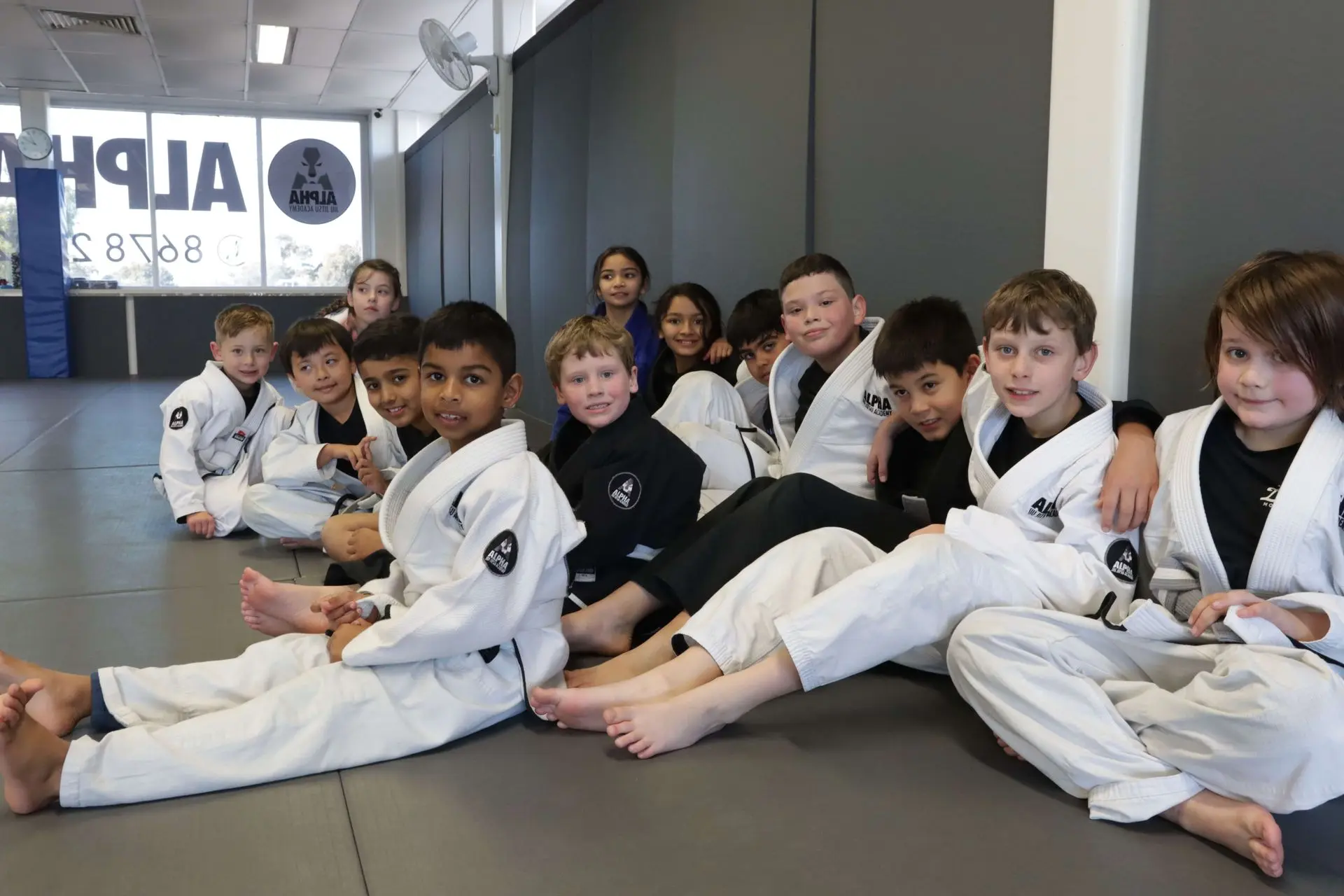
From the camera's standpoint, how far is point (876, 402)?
8.73 ft

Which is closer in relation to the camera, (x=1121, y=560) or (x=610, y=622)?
(x=1121, y=560)

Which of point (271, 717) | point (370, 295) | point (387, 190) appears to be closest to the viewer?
point (271, 717)

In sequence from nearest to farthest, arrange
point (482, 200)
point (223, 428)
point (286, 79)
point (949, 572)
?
1. point (949, 572)
2. point (223, 428)
3. point (482, 200)
4. point (286, 79)

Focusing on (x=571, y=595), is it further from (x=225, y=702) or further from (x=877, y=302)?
(x=877, y=302)

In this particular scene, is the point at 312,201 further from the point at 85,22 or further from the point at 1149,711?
the point at 1149,711

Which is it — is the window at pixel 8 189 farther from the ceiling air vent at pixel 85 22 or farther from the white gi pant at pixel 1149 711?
the white gi pant at pixel 1149 711

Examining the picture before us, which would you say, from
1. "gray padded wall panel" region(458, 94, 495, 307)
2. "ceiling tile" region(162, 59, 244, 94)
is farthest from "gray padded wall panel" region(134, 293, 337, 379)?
"gray padded wall panel" region(458, 94, 495, 307)

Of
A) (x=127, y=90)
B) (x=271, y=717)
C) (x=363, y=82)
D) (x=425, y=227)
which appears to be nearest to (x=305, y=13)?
(x=363, y=82)

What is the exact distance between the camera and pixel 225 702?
1.89 metres

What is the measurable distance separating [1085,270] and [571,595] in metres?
1.47

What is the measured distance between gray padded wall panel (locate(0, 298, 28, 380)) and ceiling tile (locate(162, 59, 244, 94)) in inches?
111

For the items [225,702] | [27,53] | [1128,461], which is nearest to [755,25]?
[1128,461]

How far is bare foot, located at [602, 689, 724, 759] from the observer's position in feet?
5.77

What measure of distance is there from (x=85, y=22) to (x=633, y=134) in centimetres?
558
